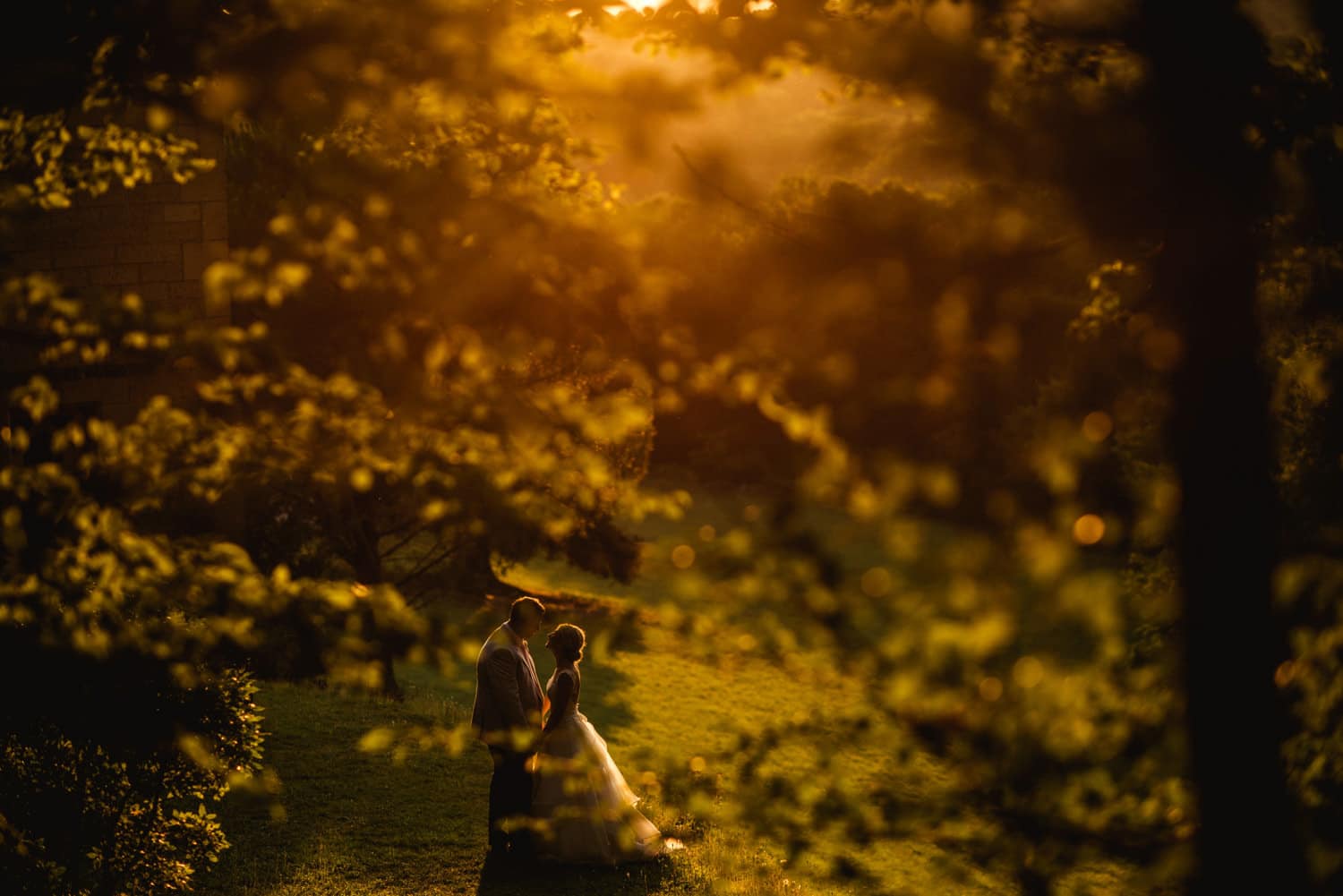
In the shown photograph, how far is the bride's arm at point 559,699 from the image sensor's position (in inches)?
361

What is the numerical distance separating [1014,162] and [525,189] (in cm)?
406

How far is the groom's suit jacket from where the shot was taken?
28.8 feet

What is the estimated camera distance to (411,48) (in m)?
5.19

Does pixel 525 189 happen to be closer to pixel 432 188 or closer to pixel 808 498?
pixel 432 188

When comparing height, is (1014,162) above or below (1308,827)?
above

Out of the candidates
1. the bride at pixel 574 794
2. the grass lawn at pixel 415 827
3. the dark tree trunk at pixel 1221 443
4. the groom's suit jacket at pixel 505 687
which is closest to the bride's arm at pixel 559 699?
the bride at pixel 574 794

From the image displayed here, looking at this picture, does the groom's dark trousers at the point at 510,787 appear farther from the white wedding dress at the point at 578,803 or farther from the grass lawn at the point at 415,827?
the grass lawn at the point at 415,827

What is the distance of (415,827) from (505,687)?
2.77 metres

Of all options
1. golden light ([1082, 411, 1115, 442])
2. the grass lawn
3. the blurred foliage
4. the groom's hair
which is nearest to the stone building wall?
the blurred foliage

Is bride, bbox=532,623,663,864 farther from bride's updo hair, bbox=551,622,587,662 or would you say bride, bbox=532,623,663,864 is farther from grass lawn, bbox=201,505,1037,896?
grass lawn, bbox=201,505,1037,896

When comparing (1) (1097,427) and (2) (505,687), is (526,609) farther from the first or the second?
(1) (1097,427)

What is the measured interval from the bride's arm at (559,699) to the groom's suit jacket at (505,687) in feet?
0.54

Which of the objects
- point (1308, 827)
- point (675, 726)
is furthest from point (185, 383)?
point (1308, 827)

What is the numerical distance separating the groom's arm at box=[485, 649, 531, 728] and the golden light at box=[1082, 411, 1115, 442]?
546cm
